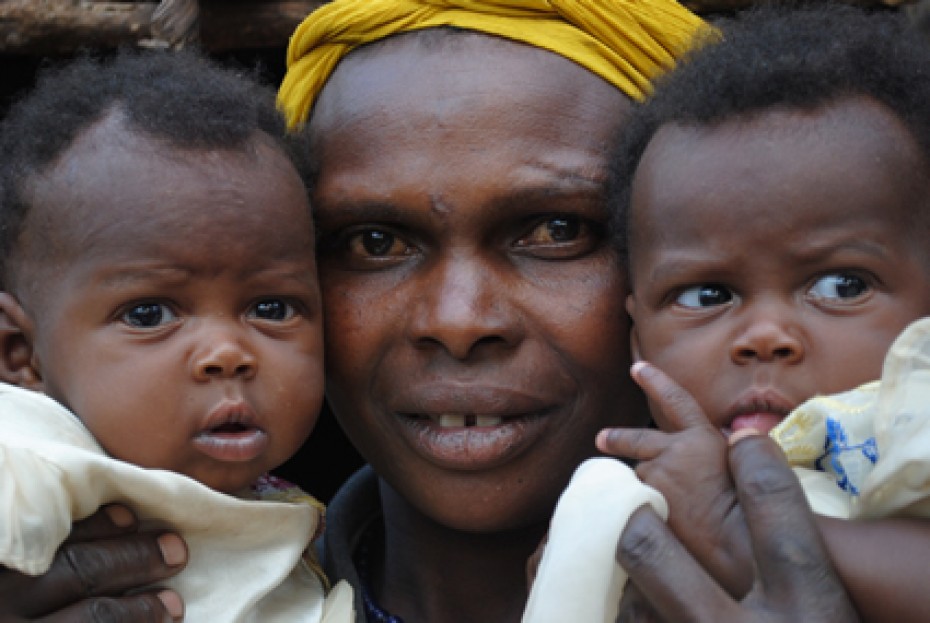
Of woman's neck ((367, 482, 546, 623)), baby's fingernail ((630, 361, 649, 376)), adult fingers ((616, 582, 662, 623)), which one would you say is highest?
baby's fingernail ((630, 361, 649, 376))

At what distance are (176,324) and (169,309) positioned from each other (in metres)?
0.04

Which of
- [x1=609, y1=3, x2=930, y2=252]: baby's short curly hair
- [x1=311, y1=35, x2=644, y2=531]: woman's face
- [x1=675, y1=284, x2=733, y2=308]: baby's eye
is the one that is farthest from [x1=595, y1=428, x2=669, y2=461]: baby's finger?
[x1=609, y1=3, x2=930, y2=252]: baby's short curly hair

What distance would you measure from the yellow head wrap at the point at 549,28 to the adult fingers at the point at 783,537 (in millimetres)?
1019

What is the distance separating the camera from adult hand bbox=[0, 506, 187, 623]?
1.94m

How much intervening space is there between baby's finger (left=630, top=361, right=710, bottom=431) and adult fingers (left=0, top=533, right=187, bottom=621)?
771mm

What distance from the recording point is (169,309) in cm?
218

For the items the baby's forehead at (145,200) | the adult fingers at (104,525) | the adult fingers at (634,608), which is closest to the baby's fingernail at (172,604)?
the adult fingers at (104,525)

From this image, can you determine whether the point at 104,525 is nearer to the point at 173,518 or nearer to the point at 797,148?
the point at 173,518

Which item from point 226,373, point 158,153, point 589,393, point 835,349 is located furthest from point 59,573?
point 835,349

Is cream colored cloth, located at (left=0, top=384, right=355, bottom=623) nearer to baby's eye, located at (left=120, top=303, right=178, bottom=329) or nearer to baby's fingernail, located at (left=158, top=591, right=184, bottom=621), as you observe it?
baby's fingernail, located at (left=158, top=591, right=184, bottom=621)

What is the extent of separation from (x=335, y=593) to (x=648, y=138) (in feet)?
3.23

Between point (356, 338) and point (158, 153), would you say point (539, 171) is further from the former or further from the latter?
point (158, 153)

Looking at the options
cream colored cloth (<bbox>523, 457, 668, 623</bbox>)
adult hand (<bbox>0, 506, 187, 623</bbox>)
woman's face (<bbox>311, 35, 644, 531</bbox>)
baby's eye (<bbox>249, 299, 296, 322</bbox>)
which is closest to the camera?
cream colored cloth (<bbox>523, 457, 668, 623</bbox>)

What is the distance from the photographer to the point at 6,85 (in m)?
4.56
